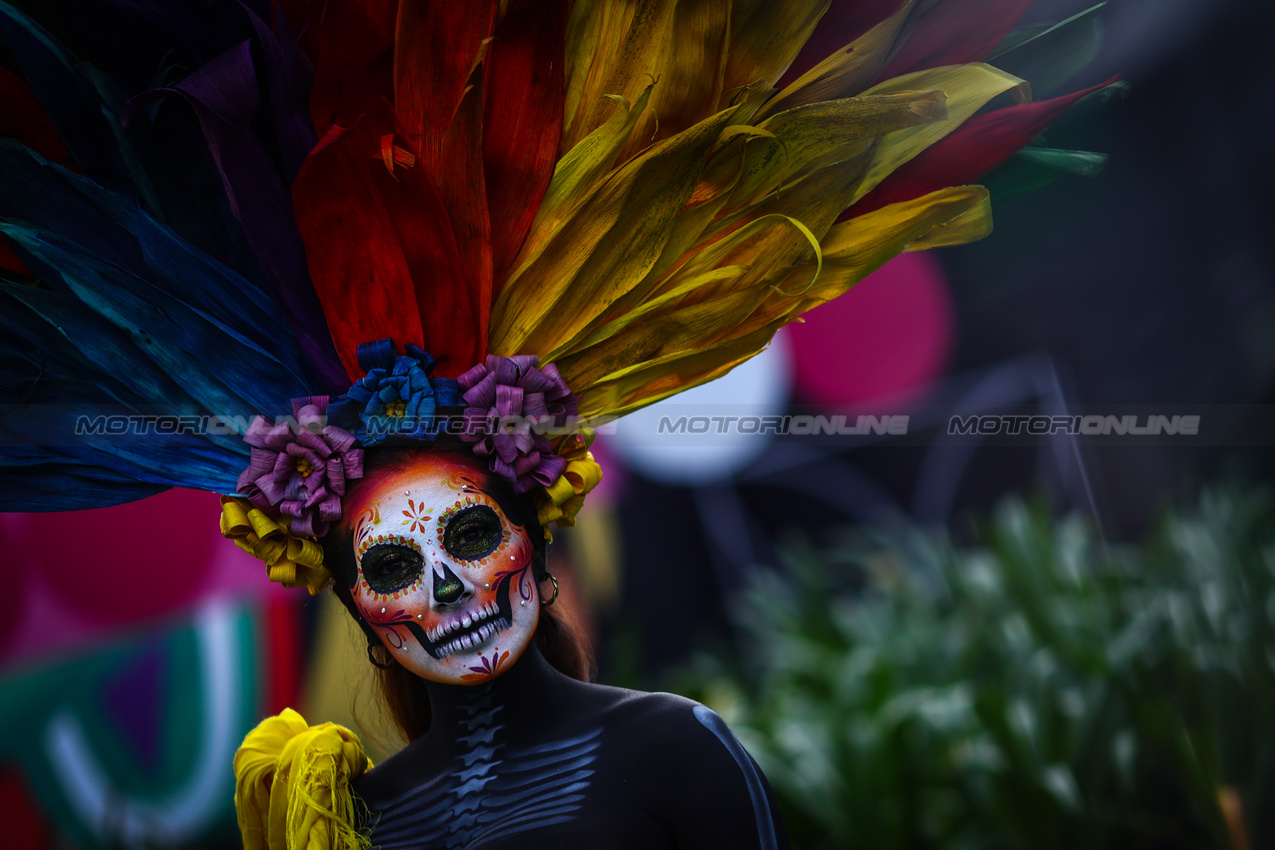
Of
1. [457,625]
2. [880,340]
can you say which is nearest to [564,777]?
[457,625]

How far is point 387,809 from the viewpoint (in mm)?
1308

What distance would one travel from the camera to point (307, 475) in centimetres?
126

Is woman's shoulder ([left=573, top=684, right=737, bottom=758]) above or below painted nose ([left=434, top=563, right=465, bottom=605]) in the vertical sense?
below

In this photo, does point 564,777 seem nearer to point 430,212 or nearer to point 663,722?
point 663,722

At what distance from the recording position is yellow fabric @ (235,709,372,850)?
4.11 ft

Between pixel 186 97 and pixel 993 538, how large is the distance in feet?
9.01

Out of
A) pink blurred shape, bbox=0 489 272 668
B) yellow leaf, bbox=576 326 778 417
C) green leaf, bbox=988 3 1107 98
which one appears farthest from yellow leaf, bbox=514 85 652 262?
pink blurred shape, bbox=0 489 272 668

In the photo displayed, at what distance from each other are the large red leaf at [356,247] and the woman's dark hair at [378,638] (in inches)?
5.5

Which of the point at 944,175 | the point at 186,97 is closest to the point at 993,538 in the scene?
the point at 944,175

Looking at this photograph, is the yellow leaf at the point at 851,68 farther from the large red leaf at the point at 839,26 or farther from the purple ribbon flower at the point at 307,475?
→ the purple ribbon flower at the point at 307,475

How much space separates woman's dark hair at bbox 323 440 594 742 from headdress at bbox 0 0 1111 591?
0.03 metres

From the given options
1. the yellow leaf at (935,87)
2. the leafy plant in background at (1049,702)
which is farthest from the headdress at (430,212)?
the leafy plant in background at (1049,702)

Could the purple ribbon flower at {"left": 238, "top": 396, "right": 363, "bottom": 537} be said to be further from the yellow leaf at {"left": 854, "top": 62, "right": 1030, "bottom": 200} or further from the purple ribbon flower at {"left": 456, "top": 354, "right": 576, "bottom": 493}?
the yellow leaf at {"left": 854, "top": 62, "right": 1030, "bottom": 200}

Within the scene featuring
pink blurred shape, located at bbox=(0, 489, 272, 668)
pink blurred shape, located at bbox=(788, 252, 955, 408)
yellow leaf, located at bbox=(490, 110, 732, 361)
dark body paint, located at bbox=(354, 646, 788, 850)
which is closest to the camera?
dark body paint, located at bbox=(354, 646, 788, 850)
